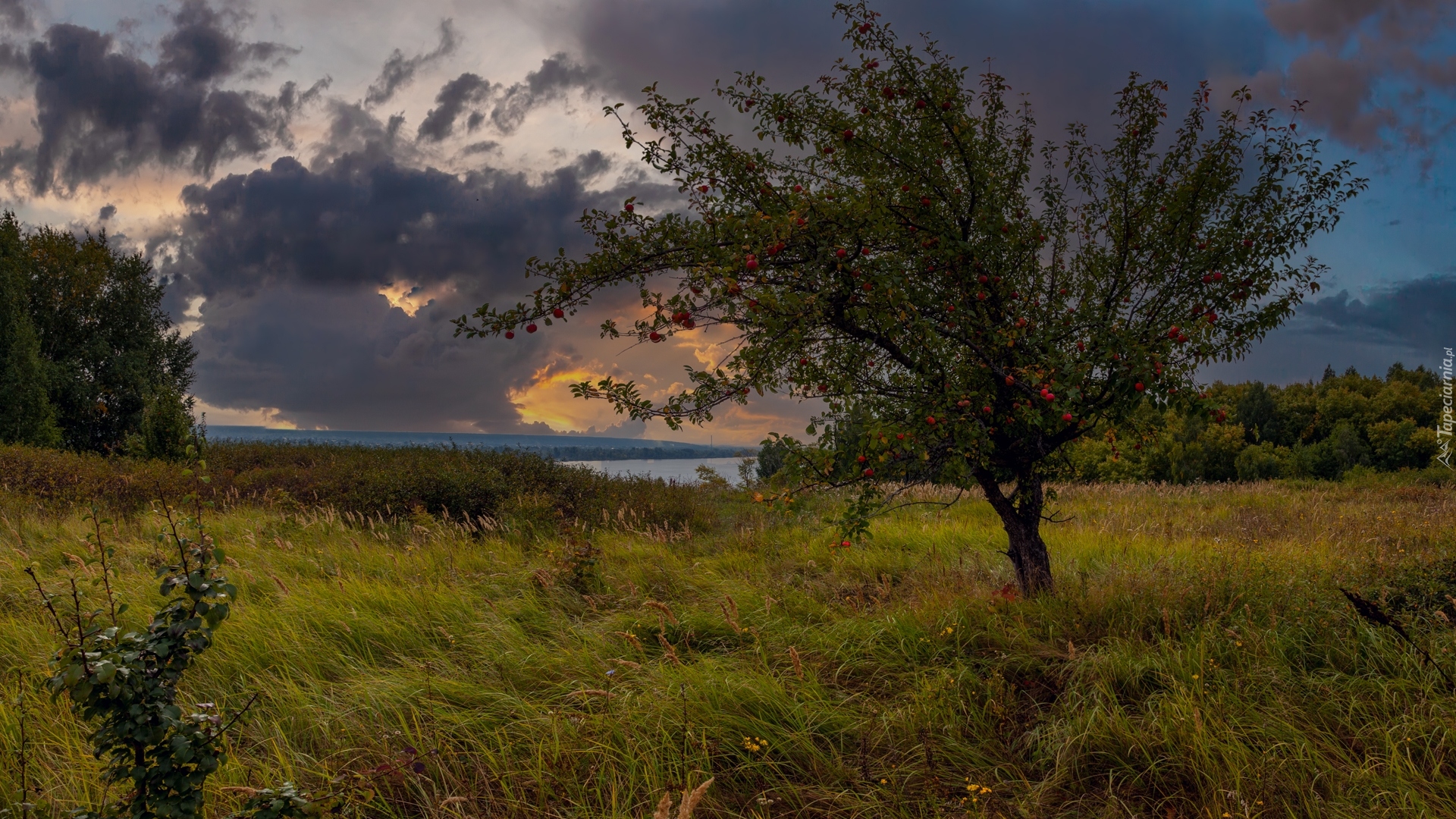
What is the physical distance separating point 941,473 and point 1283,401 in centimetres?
3915

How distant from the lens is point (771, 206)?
16.6 feet

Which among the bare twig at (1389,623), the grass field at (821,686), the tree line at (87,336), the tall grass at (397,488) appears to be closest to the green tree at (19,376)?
the tree line at (87,336)

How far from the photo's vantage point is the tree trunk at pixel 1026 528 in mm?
5609

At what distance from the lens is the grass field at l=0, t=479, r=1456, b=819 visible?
10.6 ft

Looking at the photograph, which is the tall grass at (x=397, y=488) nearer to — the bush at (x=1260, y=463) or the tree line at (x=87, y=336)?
the tree line at (x=87, y=336)

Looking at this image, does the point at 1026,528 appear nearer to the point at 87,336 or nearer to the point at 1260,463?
the point at 1260,463

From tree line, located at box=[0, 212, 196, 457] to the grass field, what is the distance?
2811 centimetres

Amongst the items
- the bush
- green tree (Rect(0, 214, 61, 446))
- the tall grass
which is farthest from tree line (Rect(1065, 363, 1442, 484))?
green tree (Rect(0, 214, 61, 446))

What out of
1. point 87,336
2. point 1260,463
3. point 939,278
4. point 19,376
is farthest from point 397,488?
point 1260,463

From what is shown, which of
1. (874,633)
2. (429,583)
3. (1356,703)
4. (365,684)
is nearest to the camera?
(1356,703)

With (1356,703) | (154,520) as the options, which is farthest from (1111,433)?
(154,520)

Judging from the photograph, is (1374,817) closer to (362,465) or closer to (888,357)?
(888,357)

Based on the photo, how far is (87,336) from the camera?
101ft

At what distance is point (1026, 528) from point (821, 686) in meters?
2.69
